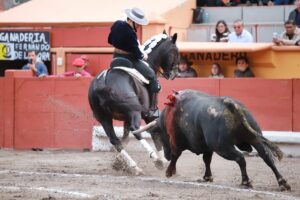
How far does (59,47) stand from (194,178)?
801 cm

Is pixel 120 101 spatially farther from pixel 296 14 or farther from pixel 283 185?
pixel 296 14

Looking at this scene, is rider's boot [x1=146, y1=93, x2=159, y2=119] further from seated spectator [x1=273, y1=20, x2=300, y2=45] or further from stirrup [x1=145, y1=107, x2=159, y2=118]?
seated spectator [x1=273, y1=20, x2=300, y2=45]

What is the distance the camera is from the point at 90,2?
63.0ft

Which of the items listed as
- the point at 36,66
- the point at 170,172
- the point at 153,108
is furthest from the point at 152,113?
the point at 36,66

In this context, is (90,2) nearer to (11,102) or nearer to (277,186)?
(11,102)

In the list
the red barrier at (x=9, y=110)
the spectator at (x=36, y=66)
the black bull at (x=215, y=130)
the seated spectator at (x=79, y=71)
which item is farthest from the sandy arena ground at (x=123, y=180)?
the spectator at (x=36, y=66)

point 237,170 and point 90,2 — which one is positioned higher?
point 90,2

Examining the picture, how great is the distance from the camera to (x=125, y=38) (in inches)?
454

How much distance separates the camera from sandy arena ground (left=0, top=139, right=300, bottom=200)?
8953mm

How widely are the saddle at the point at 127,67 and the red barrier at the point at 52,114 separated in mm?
3717

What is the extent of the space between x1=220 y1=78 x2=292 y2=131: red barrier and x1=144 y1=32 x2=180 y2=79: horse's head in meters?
2.15

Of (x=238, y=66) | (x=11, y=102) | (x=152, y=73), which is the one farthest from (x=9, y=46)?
(x=152, y=73)

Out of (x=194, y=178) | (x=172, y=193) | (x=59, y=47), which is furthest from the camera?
(x=59, y=47)

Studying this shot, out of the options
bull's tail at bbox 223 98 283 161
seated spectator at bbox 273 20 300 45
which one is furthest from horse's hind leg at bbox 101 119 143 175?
seated spectator at bbox 273 20 300 45
